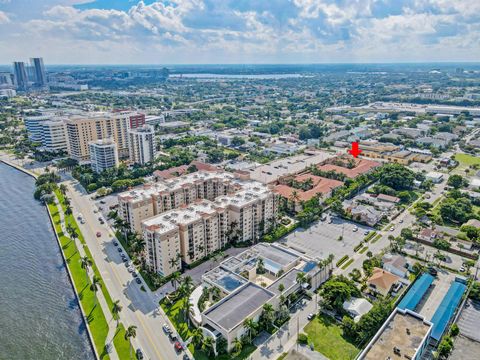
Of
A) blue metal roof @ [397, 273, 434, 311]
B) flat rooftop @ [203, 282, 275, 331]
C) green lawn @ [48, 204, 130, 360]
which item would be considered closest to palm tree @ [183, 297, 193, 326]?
flat rooftop @ [203, 282, 275, 331]

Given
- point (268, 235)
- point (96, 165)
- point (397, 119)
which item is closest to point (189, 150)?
point (96, 165)

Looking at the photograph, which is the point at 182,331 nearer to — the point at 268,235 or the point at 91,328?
the point at 91,328

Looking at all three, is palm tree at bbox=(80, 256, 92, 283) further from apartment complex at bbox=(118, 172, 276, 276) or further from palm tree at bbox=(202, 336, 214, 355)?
palm tree at bbox=(202, 336, 214, 355)

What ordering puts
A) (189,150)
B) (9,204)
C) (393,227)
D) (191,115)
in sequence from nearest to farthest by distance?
(393,227)
(9,204)
(189,150)
(191,115)

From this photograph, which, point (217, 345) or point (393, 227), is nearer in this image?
point (217, 345)

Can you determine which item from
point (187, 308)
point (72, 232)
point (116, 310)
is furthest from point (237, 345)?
point (72, 232)

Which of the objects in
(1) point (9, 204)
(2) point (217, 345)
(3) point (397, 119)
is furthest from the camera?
(3) point (397, 119)
